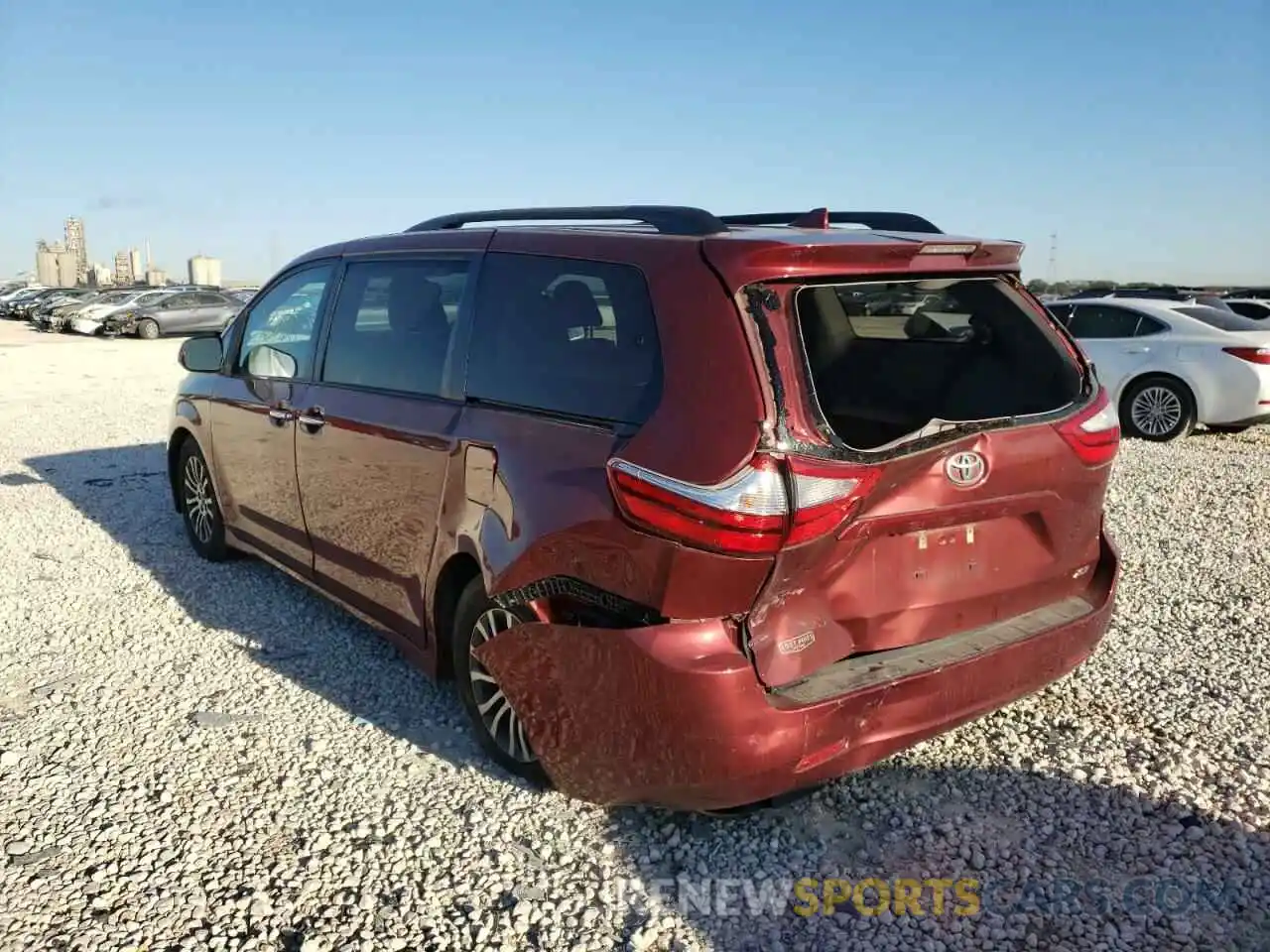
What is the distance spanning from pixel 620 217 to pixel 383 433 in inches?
49.5

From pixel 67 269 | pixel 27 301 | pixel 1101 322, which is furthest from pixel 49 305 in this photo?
pixel 67 269

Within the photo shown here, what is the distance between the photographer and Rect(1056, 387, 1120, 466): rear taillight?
3033 mm

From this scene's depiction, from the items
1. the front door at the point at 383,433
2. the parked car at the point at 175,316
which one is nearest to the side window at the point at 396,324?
the front door at the point at 383,433

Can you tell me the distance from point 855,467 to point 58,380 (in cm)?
1820

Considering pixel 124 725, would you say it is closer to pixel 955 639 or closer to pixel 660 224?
pixel 660 224

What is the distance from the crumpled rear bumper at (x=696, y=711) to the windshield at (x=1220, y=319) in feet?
30.9

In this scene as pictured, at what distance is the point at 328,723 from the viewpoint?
12.4 feet

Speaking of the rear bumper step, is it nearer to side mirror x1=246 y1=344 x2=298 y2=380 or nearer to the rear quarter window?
side mirror x1=246 y1=344 x2=298 y2=380

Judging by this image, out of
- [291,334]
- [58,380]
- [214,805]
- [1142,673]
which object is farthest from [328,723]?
[58,380]

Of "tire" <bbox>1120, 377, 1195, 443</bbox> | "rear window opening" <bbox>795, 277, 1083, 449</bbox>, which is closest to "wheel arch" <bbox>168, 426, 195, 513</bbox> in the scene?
"rear window opening" <bbox>795, 277, 1083, 449</bbox>

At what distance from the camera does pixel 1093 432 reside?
311 cm

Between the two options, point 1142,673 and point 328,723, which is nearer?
point 328,723


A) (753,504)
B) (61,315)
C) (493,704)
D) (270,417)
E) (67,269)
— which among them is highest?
(67,269)

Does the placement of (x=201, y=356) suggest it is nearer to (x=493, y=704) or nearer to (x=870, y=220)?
(x=493, y=704)
